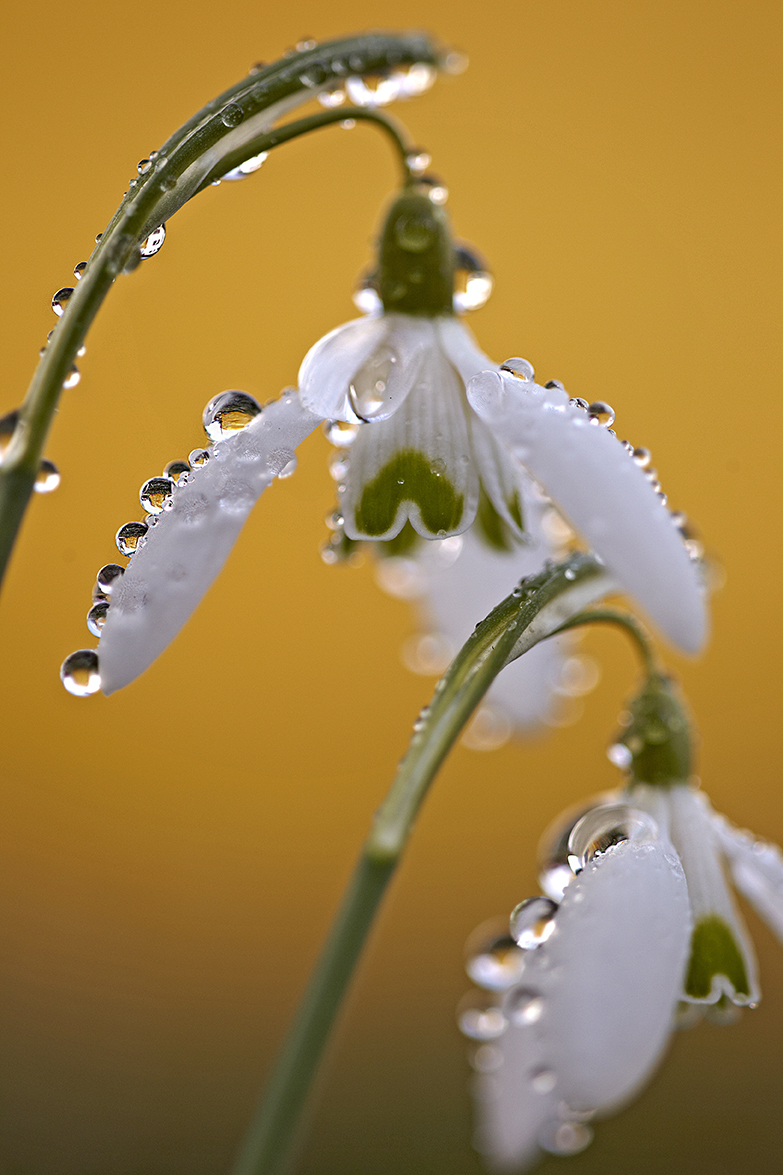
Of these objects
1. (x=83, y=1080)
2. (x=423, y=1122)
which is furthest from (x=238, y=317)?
(x=423, y=1122)

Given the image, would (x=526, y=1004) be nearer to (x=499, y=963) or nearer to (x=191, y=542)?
(x=499, y=963)

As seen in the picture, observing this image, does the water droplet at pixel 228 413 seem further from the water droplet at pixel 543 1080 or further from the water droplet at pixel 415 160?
the water droplet at pixel 543 1080

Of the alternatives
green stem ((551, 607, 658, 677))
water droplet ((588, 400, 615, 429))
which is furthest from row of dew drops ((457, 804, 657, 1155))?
water droplet ((588, 400, 615, 429))

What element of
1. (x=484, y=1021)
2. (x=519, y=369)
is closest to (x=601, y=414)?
(x=519, y=369)

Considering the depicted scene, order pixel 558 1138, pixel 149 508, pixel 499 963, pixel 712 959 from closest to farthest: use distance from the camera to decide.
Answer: pixel 149 508, pixel 712 959, pixel 499 963, pixel 558 1138

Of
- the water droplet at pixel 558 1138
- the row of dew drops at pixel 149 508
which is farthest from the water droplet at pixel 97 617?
the water droplet at pixel 558 1138
